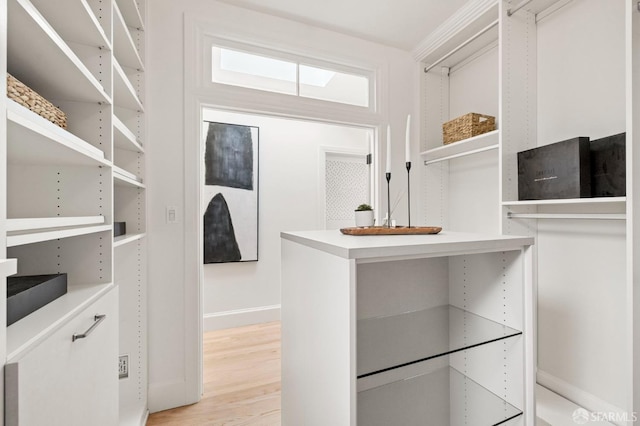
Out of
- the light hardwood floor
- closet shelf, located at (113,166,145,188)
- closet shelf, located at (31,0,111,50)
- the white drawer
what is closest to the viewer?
the white drawer

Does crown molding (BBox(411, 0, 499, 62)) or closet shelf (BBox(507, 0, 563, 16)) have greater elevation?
crown molding (BBox(411, 0, 499, 62))

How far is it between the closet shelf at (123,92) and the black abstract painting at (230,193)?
1280 millimetres

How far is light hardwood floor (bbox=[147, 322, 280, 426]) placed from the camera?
182 centimetres

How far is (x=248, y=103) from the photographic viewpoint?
2129 millimetres

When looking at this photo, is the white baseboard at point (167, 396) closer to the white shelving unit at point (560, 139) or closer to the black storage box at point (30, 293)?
the black storage box at point (30, 293)

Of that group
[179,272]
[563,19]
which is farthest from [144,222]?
[563,19]

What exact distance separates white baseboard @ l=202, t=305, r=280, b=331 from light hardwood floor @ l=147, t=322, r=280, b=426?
77 millimetres

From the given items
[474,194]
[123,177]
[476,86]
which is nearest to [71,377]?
[123,177]

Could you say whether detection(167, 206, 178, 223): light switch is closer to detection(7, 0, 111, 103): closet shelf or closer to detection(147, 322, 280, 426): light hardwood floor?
detection(7, 0, 111, 103): closet shelf

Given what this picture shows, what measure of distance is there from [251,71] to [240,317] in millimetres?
2337

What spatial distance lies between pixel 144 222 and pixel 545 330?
254 centimetres

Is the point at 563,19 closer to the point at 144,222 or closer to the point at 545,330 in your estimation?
the point at 545,330

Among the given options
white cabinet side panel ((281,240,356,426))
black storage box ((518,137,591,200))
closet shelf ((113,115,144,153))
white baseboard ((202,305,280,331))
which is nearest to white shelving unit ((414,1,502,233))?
black storage box ((518,137,591,200))

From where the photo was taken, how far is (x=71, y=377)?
820mm
